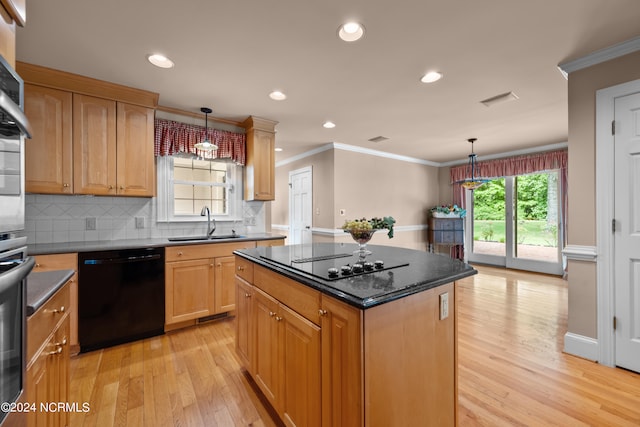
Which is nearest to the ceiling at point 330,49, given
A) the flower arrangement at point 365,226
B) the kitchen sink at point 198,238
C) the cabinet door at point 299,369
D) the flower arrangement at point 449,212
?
the flower arrangement at point 365,226

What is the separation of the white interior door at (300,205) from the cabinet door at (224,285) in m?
2.54

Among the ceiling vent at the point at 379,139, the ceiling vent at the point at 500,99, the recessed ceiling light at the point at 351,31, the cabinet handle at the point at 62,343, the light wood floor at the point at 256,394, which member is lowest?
the light wood floor at the point at 256,394

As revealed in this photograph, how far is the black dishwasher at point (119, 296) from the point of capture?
2.38 metres

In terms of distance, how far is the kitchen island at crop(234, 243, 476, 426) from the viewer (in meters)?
1.04

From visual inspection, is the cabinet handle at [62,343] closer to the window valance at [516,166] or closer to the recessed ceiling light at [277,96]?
the recessed ceiling light at [277,96]

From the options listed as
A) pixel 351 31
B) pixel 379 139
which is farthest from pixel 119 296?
pixel 379 139

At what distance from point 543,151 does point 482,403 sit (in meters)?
5.34

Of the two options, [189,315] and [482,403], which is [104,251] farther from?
[482,403]

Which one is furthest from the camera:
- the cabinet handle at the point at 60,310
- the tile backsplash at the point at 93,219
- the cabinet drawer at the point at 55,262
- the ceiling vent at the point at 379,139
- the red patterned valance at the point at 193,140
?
the ceiling vent at the point at 379,139

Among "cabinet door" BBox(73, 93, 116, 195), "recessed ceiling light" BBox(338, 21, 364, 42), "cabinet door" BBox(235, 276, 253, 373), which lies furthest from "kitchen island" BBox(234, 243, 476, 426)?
"cabinet door" BBox(73, 93, 116, 195)

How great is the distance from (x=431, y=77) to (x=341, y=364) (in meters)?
2.60

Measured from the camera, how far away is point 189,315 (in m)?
2.87

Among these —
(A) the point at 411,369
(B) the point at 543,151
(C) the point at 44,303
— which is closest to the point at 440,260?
(A) the point at 411,369

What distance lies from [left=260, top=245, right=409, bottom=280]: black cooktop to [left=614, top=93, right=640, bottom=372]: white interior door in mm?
1892
